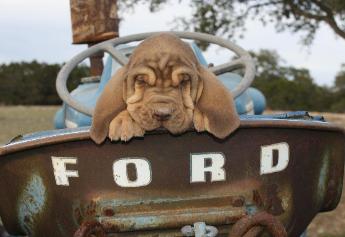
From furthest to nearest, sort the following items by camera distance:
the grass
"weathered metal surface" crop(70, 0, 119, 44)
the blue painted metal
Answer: the grass < "weathered metal surface" crop(70, 0, 119, 44) < the blue painted metal

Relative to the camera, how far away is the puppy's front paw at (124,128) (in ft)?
5.32

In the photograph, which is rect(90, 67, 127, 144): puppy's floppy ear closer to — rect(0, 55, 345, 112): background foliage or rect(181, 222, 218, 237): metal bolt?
rect(181, 222, 218, 237): metal bolt

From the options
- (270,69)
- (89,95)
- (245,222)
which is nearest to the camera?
(245,222)

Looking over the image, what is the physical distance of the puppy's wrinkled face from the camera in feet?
5.08

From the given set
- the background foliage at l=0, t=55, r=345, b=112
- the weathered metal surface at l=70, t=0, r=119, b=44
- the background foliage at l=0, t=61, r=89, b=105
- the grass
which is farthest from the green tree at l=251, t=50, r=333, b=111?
the weathered metal surface at l=70, t=0, r=119, b=44

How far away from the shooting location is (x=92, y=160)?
177 centimetres

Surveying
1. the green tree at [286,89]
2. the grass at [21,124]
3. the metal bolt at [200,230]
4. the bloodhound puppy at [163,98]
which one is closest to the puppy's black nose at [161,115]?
the bloodhound puppy at [163,98]

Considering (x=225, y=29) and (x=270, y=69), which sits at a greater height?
(x=225, y=29)

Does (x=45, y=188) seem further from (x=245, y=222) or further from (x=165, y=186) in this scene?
(x=245, y=222)

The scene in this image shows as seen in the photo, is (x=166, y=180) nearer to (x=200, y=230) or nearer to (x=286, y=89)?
(x=200, y=230)

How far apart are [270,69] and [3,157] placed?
171 ft

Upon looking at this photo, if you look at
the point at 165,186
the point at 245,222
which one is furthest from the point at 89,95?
the point at 245,222

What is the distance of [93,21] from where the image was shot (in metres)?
3.74

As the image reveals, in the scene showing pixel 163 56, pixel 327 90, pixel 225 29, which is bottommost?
pixel 327 90
